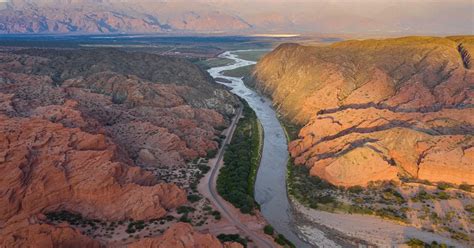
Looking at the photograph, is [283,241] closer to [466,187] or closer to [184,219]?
[184,219]

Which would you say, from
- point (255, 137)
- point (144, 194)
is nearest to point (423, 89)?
point (255, 137)

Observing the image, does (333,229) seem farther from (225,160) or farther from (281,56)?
(281,56)

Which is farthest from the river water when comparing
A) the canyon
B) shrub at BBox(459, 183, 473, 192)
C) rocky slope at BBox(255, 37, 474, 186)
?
shrub at BBox(459, 183, 473, 192)

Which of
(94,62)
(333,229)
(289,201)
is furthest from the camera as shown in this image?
(94,62)

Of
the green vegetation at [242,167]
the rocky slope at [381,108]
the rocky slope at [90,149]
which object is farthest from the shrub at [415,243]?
the rocky slope at [90,149]

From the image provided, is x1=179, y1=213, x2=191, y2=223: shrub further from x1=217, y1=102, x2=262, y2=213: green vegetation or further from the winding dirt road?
x1=217, y1=102, x2=262, y2=213: green vegetation

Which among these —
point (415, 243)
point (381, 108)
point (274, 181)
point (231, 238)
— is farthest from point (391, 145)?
point (231, 238)
